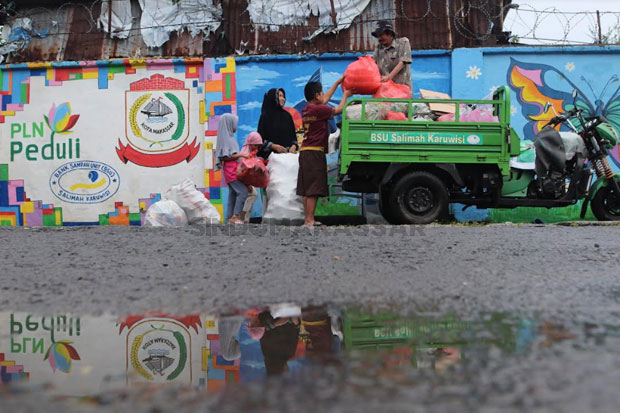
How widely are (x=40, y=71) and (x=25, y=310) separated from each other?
10.2 m

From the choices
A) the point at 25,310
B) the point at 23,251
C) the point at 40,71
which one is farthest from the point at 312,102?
the point at 40,71

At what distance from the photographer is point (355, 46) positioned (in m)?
11.9

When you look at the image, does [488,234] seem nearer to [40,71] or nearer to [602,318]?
[602,318]

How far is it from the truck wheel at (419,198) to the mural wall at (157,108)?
137 inches

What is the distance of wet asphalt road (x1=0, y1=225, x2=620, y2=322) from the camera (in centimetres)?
307

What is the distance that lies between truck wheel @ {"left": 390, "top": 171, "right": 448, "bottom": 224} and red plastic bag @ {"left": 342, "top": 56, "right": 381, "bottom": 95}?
3.82 ft

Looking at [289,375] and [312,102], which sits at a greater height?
[312,102]

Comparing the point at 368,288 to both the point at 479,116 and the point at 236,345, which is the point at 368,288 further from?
the point at 479,116

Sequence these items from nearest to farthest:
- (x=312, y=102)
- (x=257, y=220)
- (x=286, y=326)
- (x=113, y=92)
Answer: (x=286, y=326) → (x=312, y=102) → (x=257, y=220) → (x=113, y=92)

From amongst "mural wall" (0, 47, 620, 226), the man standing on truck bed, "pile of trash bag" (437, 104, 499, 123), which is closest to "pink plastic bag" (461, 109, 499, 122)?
"pile of trash bag" (437, 104, 499, 123)

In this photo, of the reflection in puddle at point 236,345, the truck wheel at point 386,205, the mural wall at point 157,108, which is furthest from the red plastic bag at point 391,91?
the reflection in puddle at point 236,345

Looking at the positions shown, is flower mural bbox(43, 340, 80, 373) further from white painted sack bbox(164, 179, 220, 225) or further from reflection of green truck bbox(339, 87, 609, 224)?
white painted sack bbox(164, 179, 220, 225)

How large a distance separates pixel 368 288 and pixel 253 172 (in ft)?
Answer: 15.3

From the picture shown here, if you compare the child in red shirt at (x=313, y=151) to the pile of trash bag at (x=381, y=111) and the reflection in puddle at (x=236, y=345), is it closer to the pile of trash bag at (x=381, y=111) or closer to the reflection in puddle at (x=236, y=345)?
the pile of trash bag at (x=381, y=111)
